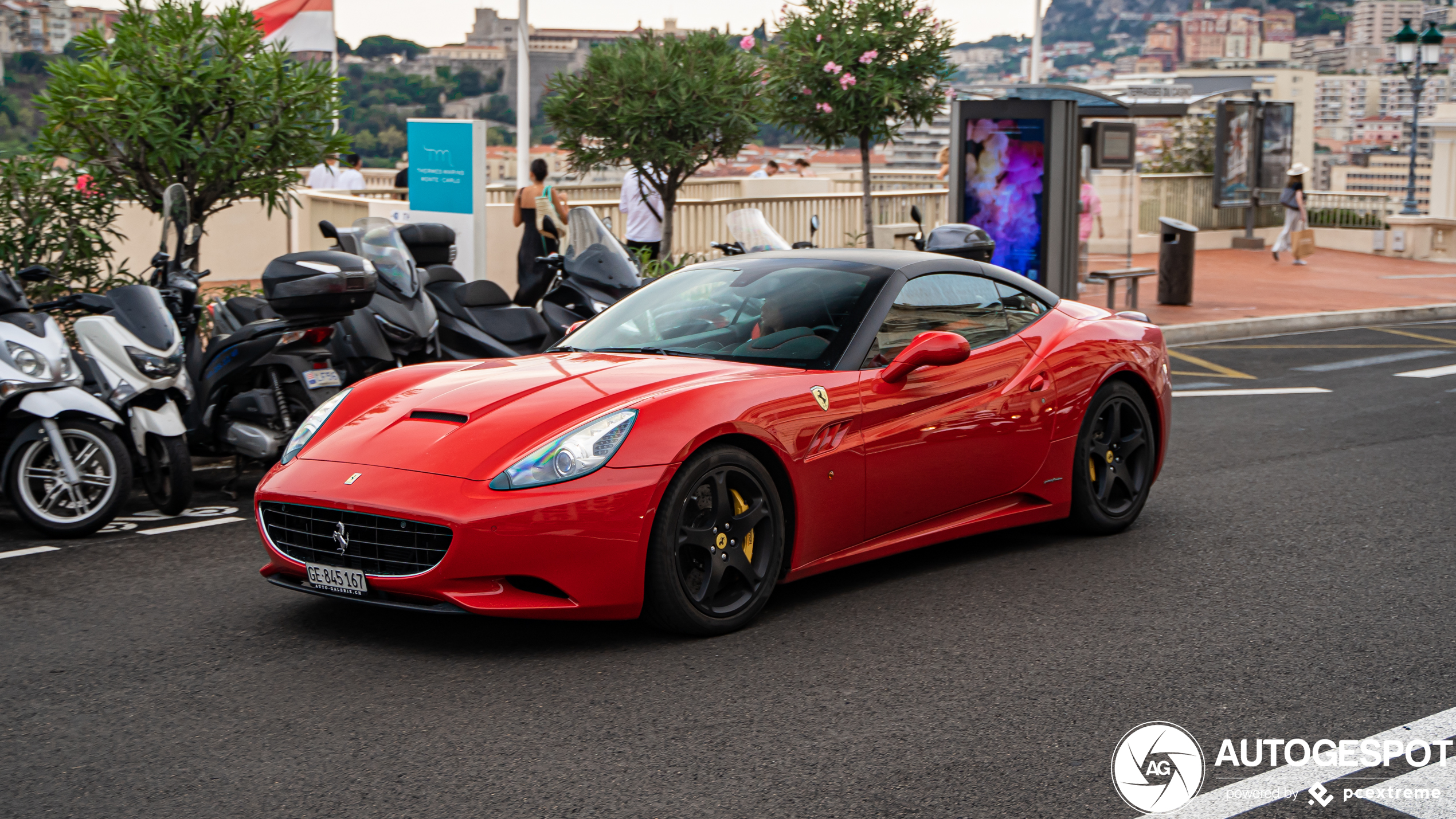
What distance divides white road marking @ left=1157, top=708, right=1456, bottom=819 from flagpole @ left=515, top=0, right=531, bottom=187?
16.2 meters

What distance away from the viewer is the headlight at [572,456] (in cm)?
479

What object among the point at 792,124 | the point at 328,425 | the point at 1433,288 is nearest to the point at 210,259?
the point at 792,124

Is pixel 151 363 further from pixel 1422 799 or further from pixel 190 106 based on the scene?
pixel 1422 799

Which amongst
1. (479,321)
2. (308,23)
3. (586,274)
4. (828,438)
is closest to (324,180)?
(308,23)

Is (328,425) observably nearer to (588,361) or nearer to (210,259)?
(588,361)

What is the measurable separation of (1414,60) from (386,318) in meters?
26.6

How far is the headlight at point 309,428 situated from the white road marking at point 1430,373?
10.2 m

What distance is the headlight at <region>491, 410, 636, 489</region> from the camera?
15.7ft

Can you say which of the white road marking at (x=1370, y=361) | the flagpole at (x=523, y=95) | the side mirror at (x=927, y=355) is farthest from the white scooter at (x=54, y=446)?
the flagpole at (x=523, y=95)

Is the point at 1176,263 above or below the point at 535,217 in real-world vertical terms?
below

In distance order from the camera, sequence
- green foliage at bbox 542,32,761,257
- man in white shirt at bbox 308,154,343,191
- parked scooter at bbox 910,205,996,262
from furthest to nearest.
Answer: man in white shirt at bbox 308,154,343,191, green foliage at bbox 542,32,761,257, parked scooter at bbox 910,205,996,262

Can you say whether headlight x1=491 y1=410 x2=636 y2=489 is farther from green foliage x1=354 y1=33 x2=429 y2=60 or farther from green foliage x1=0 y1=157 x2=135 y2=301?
green foliage x1=354 y1=33 x2=429 y2=60

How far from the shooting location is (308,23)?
21.7m

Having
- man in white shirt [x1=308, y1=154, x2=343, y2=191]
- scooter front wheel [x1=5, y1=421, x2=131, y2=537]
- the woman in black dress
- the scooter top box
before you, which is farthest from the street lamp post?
scooter front wheel [x1=5, y1=421, x2=131, y2=537]
